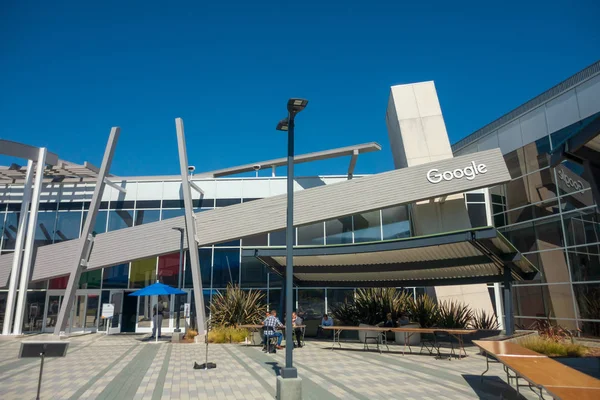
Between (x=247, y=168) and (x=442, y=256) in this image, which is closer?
(x=442, y=256)

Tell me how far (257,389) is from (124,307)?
17282 mm

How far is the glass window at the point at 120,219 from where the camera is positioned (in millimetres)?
24734

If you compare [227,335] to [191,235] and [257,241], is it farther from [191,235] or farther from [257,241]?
[257,241]

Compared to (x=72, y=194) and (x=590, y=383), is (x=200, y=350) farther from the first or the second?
(x=72, y=194)

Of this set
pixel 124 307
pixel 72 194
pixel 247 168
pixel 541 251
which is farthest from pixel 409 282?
pixel 72 194

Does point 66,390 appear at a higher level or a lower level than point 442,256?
lower

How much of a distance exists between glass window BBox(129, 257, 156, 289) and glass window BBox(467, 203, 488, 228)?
1750 cm

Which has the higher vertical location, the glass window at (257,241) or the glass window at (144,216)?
the glass window at (144,216)

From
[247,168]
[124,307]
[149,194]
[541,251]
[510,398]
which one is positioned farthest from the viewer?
[247,168]

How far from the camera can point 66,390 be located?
8.62 m

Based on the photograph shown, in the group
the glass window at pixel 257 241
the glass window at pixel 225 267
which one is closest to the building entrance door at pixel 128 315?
the glass window at pixel 225 267

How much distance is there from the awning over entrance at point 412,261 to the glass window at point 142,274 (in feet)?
27.6

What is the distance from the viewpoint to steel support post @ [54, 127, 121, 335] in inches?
770

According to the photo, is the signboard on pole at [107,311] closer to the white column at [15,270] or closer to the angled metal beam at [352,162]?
the white column at [15,270]
